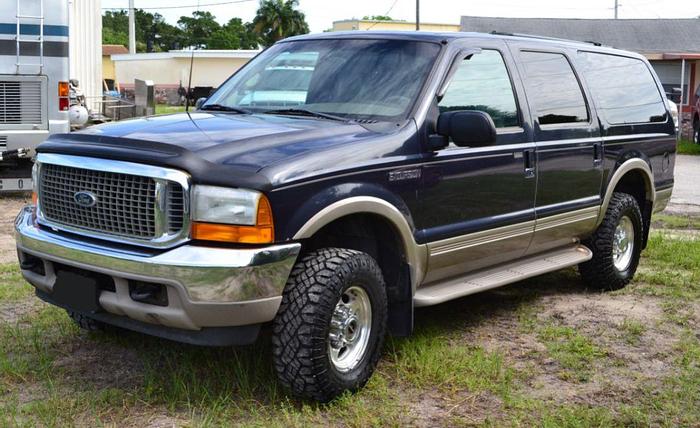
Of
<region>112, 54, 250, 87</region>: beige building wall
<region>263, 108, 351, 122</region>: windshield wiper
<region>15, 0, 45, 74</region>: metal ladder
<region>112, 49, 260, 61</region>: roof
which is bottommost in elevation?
<region>263, 108, 351, 122</region>: windshield wiper

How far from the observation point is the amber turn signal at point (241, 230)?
415cm

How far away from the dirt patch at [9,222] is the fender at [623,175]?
15.6 ft

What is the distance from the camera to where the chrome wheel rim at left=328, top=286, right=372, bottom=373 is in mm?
4582

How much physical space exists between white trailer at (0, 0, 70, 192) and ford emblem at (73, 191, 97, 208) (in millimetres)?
6778

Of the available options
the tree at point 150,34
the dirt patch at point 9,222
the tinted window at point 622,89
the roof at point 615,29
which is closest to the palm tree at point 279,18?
the tree at point 150,34

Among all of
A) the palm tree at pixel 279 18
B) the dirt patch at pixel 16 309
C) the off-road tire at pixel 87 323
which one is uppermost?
the palm tree at pixel 279 18

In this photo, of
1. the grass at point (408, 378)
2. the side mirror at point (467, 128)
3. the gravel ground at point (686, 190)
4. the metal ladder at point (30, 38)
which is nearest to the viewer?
the grass at point (408, 378)

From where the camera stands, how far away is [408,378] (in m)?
4.94

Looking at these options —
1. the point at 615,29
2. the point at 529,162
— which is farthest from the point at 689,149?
the point at 529,162

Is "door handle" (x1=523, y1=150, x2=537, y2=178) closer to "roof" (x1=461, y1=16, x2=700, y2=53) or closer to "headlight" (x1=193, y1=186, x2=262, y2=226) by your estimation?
"headlight" (x1=193, y1=186, x2=262, y2=226)

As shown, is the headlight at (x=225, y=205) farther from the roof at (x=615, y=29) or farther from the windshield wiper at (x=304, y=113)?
the roof at (x=615, y=29)

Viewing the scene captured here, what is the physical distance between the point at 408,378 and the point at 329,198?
115cm

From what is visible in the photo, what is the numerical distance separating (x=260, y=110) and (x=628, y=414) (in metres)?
2.64

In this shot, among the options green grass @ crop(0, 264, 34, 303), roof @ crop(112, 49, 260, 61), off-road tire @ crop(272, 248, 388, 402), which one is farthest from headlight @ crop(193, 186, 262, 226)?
roof @ crop(112, 49, 260, 61)
